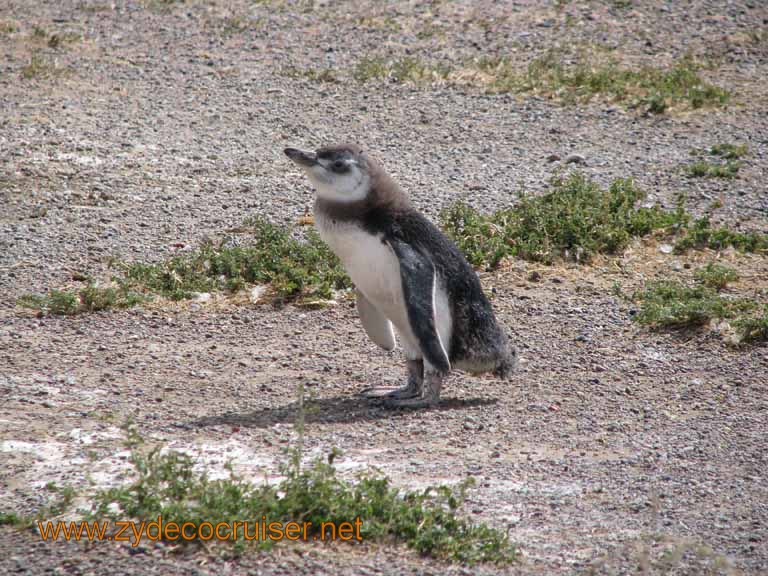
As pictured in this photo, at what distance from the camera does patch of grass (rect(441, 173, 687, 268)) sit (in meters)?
6.89

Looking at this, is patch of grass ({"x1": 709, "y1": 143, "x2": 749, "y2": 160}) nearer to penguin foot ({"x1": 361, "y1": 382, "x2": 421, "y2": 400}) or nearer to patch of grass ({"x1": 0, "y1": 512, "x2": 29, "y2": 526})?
penguin foot ({"x1": 361, "y1": 382, "x2": 421, "y2": 400})

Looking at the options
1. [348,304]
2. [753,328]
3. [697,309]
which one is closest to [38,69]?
[348,304]

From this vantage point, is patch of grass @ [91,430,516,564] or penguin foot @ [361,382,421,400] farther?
penguin foot @ [361,382,421,400]

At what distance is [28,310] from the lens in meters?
6.12

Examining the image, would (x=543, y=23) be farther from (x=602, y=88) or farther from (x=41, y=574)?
(x=41, y=574)

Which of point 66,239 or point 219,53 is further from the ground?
point 219,53

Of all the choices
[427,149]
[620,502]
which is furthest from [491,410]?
[427,149]

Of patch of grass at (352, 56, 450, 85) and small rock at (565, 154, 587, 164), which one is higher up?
patch of grass at (352, 56, 450, 85)

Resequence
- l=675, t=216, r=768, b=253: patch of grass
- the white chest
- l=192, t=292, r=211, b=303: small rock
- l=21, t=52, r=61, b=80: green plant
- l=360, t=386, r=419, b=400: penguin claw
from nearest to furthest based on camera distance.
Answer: the white chest < l=360, t=386, r=419, b=400: penguin claw < l=192, t=292, r=211, b=303: small rock < l=675, t=216, r=768, b=253: patch of grass < l=21, t=52, r=61, b=80: green plant

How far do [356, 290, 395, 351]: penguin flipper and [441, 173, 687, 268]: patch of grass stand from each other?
134cm

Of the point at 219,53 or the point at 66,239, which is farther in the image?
the point at 219,53

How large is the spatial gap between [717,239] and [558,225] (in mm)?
986

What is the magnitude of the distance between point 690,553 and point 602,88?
6.49 meters

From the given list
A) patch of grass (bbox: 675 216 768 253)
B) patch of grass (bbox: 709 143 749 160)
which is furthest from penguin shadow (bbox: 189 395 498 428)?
patch of grass (bbox: 709 143 749 160)
